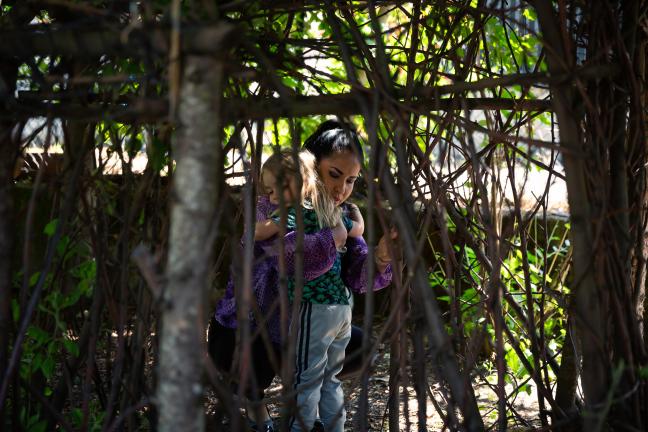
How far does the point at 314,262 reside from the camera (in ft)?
9.46

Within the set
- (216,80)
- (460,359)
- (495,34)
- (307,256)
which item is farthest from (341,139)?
(216,80)

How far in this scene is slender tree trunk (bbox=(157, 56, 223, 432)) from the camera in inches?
45.2

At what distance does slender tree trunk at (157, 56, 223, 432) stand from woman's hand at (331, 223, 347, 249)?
1733 mm

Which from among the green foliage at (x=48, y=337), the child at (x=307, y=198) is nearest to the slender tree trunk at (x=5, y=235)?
the green foliage at (x=48, y=337)

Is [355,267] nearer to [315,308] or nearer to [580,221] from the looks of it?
[315,308]

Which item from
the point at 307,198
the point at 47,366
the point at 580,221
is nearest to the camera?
the point at 580,221

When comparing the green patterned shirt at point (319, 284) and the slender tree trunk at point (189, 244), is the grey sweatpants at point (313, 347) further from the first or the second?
the slender tree trunk at point (189, 244)

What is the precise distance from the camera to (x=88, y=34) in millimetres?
1455

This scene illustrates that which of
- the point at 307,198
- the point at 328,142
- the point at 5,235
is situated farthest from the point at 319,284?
the point at 5,235

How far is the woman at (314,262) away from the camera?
2.87 metres

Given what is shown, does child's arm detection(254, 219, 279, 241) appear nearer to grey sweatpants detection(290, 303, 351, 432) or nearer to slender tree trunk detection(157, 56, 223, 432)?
grey sweatpants detection(290, 303, 351, 432)

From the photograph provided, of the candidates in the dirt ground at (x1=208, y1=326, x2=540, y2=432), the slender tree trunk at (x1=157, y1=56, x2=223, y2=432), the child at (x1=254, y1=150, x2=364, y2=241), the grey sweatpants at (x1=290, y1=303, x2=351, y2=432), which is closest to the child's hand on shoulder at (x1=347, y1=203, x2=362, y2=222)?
the child at (x1=254, y1=150, x2=364, y2=241)

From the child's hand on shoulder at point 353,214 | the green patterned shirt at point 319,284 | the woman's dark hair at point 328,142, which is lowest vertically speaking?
the green patterned shirt at point 319,284

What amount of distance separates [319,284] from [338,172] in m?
0.43
